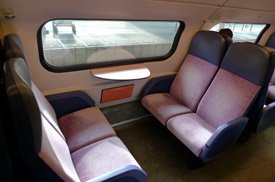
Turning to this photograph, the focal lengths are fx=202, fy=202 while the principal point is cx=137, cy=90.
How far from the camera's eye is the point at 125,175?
44.7 inches

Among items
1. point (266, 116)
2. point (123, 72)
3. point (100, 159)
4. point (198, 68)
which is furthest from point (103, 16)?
point (266, 116)

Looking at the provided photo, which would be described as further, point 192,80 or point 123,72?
point 192,80

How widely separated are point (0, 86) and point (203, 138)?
A: 5.02 ft

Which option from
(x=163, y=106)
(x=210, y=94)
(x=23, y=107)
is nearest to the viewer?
(x=23, y=107)

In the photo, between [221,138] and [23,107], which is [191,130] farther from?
[23,107]

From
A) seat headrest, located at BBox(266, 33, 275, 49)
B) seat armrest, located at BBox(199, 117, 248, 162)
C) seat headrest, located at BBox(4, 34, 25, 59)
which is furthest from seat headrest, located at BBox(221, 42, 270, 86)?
seat headrest, located at BBox(266, 33, 275, 49)

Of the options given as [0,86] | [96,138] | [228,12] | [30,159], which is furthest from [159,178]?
[228,12]

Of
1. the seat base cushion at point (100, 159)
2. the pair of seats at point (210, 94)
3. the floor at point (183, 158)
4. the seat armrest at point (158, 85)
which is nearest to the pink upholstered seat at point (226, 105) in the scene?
the pair of seats at point (210, 94)

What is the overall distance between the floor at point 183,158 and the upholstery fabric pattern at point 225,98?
449 mm

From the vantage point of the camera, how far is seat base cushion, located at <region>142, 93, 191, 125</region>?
2.02 m

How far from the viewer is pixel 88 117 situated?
1745 mm

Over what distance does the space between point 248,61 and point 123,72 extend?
43.9 inches

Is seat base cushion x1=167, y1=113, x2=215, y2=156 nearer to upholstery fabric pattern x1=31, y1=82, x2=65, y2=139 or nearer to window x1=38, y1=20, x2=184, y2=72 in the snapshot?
window x1=38, y1=20, x2=184, y2=72

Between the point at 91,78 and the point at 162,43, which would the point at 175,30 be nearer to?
the point at 162,43
